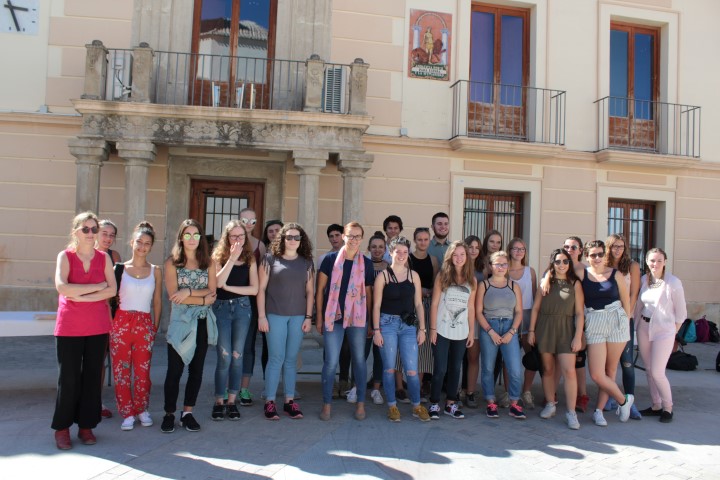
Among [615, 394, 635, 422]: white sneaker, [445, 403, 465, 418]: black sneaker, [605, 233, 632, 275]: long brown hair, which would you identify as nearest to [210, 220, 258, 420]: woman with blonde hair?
[445, 403, 465, 418]: black sneaker

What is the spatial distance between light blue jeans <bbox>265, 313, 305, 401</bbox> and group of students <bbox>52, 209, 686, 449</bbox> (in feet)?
0.04

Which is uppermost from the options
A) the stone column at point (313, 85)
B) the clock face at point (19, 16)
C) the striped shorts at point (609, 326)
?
the clock face at point (19, 16)

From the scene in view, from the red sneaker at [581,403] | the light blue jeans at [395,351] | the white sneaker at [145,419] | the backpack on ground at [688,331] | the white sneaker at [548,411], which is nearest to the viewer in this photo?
the white sneaker at [145,419]

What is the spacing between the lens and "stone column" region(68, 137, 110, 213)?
27.5 ft

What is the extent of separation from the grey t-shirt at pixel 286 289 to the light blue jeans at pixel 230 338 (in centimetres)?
23

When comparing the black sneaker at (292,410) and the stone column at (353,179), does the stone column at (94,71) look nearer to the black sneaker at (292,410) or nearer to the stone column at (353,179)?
the stone column at (353,179)

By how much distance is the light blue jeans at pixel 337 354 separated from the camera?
17.0ft

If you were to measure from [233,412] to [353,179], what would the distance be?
465 centimetres

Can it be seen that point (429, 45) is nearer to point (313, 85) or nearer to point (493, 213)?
point (313, 85)

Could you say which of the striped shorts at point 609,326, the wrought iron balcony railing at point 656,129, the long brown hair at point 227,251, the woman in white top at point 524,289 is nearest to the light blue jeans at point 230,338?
the long brown hair at point 227,251

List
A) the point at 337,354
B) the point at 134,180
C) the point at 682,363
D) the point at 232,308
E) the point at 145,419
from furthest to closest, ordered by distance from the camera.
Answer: the point at 134,180 < the point at 682,363 < the point at 337,354 < the point at 232,308 < the point at 145,419

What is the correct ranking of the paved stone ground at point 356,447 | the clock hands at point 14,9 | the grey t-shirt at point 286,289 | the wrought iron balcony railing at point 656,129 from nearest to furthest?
1. the paved stone ground at point 356,447
2. the grey t-shirt at point 286,289
3. the clock hands at point 14,9
4. the wrought iron balcony railing at point 656,129

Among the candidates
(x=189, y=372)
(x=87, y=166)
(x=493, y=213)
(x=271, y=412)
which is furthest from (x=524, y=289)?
(x=87, y=166)

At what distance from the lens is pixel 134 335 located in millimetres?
4660
